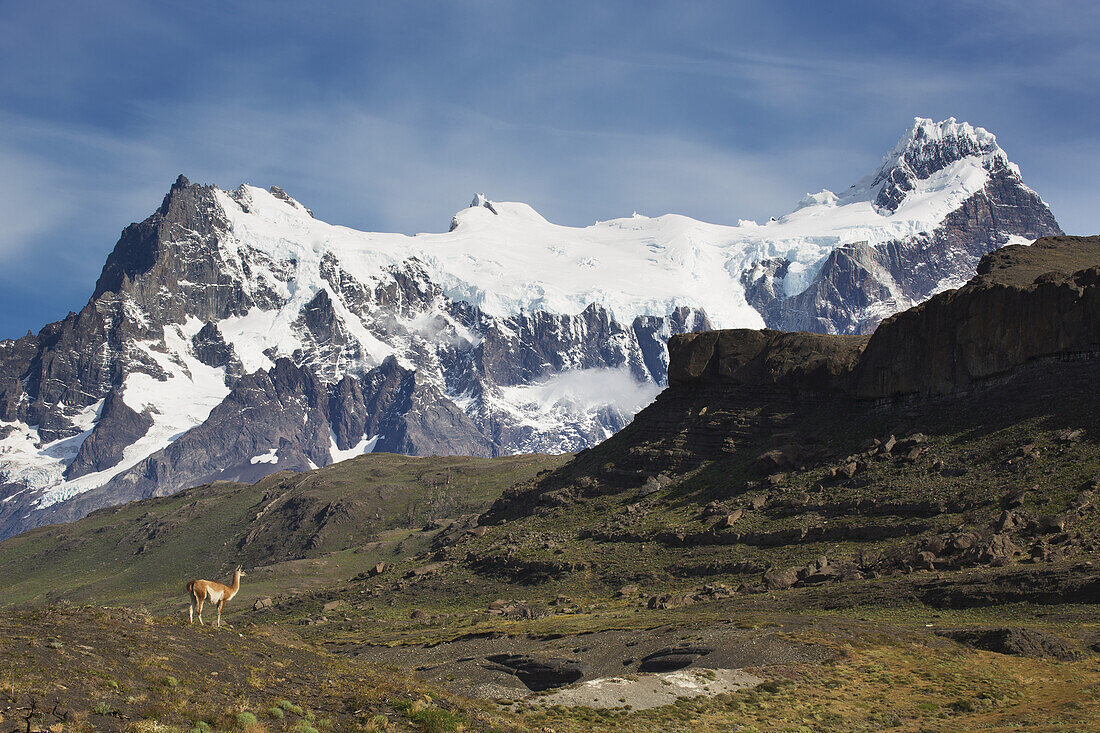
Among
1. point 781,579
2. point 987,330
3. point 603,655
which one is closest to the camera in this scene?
point 603,655

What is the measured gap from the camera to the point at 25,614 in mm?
38750

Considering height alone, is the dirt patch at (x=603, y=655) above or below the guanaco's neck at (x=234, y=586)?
below

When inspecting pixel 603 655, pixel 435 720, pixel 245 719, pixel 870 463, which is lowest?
pixel 603 655

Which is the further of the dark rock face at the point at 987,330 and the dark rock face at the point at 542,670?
the dark rock face at the point at 987,330

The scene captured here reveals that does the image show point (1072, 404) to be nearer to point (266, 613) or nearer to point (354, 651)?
point (354, 651)

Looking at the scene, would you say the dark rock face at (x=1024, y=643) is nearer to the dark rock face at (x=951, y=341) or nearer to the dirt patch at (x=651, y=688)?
the dirt patch at (x=651, y=688)

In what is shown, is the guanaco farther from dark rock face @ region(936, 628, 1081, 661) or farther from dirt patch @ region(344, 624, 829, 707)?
dark rock face @ region(936, 628, 1081, 661)

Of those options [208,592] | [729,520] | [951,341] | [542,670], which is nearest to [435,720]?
[208,592]

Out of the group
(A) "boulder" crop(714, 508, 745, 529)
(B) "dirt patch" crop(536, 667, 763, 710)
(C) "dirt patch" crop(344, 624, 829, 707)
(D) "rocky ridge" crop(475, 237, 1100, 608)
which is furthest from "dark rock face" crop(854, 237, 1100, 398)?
(B) "dirt patch" crop(536, 667, 763, 710)

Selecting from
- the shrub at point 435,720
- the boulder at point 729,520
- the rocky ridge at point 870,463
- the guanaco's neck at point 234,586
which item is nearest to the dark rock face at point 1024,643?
the rocky ridge at point 870,463

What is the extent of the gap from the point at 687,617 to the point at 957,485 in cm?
3028

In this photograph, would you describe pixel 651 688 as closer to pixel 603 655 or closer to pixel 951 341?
pixel 603 655

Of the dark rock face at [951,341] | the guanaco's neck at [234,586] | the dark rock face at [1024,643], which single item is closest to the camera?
the guanaco's neck at [234,586]

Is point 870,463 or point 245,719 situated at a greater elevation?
point 870,463
